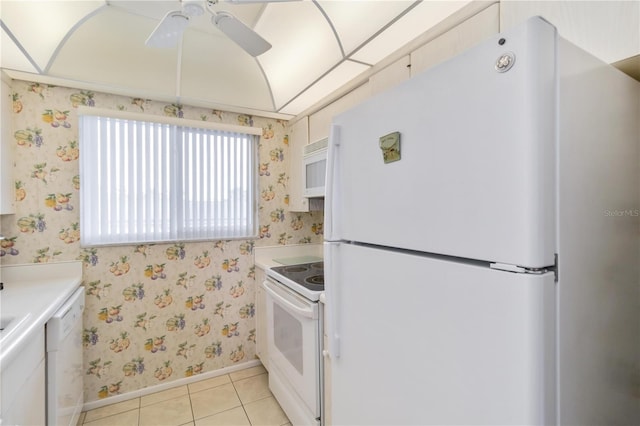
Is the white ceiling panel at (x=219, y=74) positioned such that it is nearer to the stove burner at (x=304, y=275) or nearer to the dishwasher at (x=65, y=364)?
the stove burner at (x=304, y=275)

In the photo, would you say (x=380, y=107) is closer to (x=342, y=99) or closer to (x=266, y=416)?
(x=342, y=99)

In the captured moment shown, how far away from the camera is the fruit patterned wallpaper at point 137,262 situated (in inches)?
76.7

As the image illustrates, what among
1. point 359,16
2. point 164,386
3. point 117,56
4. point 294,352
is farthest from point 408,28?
point 164,386

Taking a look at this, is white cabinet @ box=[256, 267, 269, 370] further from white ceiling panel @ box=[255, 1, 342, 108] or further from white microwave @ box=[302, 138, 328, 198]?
white ceiling panel @ box=[255, 1, 342, 108]

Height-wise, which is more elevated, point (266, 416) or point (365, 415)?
point (365, 415)

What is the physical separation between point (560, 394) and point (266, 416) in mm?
1933

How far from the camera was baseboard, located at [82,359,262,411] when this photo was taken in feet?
6.89

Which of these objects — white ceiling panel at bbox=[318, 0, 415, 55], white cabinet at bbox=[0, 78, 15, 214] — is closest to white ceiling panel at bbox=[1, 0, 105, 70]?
white cabinet at bbox=[0, 78, 15, 214]

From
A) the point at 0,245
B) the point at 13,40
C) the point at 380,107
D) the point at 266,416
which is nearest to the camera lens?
the point at 380,107

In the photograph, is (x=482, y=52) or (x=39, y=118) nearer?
(x=482, y=52)

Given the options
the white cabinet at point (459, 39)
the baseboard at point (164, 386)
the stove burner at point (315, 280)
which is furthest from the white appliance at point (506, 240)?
the baseboard at point (164, 386)

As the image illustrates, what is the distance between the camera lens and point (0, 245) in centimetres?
187

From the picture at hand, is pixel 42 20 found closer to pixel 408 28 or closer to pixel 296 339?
pixel 408 28

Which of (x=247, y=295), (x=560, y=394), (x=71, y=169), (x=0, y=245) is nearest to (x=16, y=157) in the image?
(x=71, y=169)
